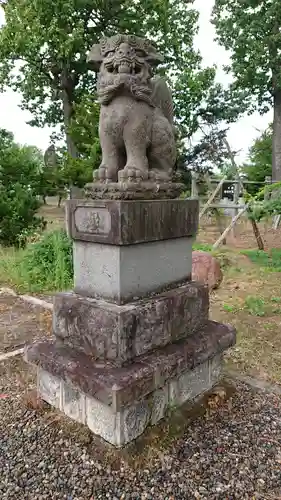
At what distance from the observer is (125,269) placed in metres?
2.08

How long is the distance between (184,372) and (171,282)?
1.83 feet

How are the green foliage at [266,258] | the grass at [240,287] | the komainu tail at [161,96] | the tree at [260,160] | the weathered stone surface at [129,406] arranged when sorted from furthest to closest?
the tree at [260,160] → the green foliage at [266,258] → the grass at [240,287] → the komainu tail at [161,96] → the weathered stone surface at [129,406]

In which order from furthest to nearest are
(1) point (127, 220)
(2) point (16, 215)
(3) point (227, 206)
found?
1. (3) point (227, 206)
2. (2) point (16, 215)
3. (1) point (127, 220)

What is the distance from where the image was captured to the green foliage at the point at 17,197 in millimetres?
7758

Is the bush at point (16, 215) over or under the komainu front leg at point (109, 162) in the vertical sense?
under

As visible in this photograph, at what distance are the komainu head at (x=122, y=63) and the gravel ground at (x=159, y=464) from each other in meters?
1.99

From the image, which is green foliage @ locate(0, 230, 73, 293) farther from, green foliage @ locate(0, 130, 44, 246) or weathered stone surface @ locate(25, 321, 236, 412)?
weathered stone surface @ locate(25, 321, 236, 412)

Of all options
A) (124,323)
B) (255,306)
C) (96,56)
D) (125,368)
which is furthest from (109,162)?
(255,306)

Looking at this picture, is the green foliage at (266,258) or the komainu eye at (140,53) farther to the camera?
the green foliage at (266,258)

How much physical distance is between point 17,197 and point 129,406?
22.1ft

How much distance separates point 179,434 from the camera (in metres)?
2.13

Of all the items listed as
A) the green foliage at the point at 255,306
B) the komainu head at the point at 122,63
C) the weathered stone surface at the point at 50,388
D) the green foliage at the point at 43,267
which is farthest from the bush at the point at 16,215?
the komainu head at the point at 122,63

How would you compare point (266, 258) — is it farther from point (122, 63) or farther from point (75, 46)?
point (75, 46)

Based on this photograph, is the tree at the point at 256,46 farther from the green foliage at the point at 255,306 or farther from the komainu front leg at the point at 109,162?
the komainu front leg at the point at 109,162
